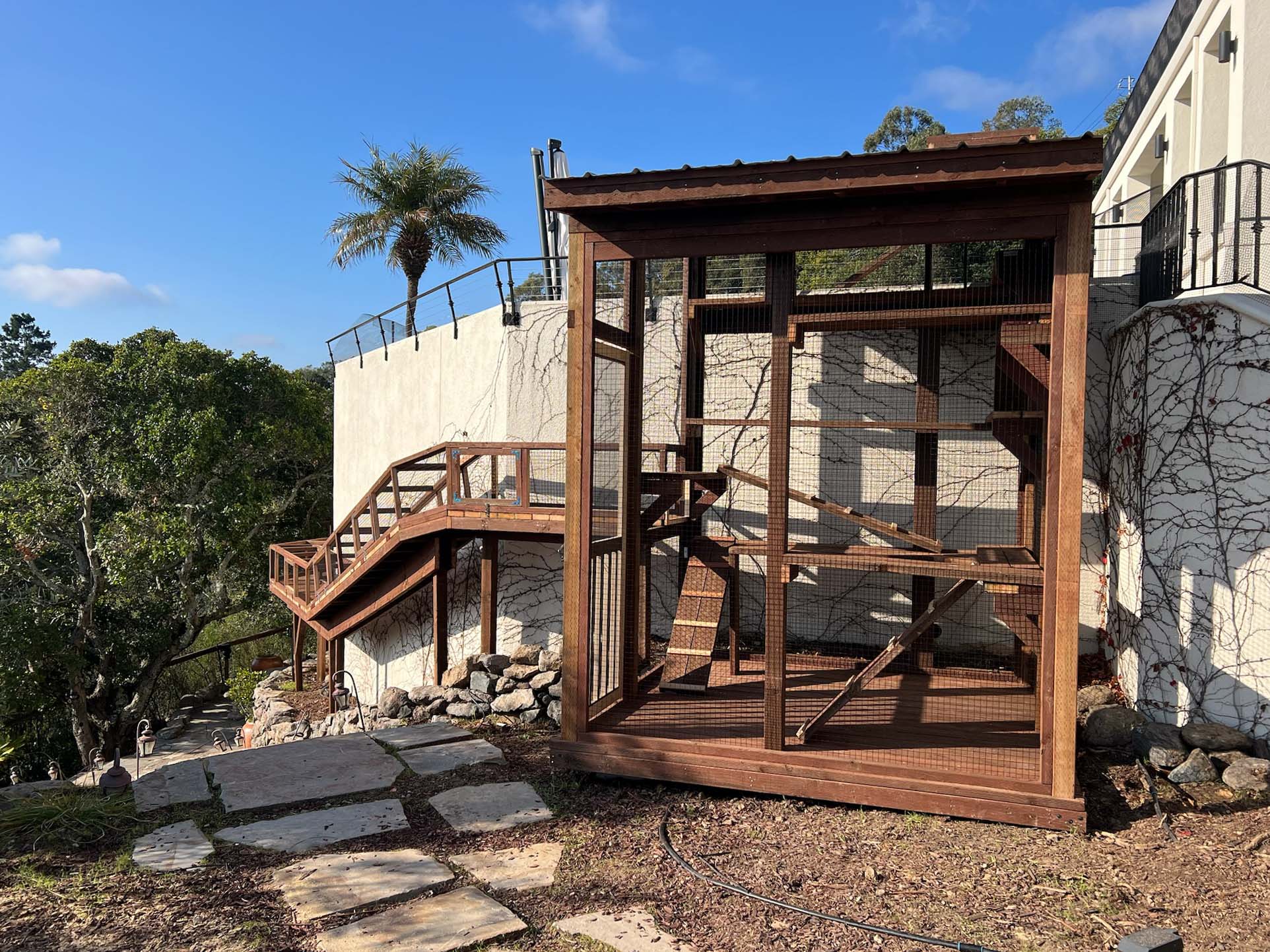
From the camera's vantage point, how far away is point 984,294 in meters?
6.16

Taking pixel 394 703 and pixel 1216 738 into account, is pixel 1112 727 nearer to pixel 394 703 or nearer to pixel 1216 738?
pixel 1216 738

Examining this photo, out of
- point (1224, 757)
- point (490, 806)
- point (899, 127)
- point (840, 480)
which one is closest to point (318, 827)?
point (490, 806)

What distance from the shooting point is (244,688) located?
16359mm

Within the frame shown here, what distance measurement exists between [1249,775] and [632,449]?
4.00 meters

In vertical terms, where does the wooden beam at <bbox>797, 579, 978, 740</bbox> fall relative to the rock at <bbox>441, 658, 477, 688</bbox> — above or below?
above

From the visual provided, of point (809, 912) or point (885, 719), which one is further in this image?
point (885, 719)

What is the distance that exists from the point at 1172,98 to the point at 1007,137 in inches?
420

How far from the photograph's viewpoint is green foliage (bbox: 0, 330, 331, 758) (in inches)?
548

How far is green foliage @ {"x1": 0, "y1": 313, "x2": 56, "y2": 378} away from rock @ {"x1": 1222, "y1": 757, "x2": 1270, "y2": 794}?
184 ft

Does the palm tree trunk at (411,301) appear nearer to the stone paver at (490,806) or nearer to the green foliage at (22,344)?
the stone paver at (490,806)

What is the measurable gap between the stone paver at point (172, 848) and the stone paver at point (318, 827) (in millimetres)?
132

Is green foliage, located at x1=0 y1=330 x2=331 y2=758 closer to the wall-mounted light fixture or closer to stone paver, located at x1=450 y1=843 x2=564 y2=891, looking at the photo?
stone paver, located at x1=450 y1=843 x2=564 y2=891

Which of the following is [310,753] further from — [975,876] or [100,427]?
[100,427]

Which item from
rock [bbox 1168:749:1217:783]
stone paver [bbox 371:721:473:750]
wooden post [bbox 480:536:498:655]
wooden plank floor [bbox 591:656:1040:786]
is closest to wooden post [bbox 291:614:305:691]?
wooden post [bbox 480:536:498:655]
